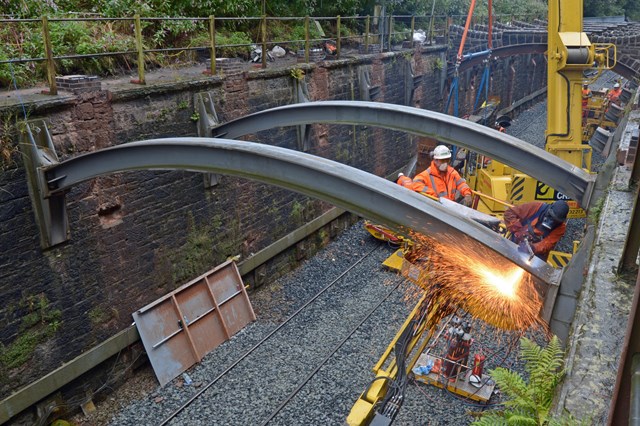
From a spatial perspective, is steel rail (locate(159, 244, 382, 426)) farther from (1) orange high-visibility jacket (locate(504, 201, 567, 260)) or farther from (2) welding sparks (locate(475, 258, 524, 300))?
(2) welding sparks (locate(475, 258, 524, 300))

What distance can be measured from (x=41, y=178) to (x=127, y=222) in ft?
5.13

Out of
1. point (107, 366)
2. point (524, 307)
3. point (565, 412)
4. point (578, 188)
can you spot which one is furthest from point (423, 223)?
point (107, 366)

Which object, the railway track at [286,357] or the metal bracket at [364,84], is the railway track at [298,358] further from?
the metal bracket at [364,84]

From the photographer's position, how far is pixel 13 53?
8203 millimetres

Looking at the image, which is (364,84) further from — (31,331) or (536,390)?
(536,390)

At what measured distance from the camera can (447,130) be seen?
6277mm

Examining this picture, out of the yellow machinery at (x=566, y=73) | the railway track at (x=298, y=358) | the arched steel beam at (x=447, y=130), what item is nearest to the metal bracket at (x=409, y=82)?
the yellow machinery at (x=566, y=73)

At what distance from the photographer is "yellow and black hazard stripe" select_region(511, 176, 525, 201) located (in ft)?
38.2

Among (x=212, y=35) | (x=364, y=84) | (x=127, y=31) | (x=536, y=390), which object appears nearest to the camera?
(x=536, y=390)

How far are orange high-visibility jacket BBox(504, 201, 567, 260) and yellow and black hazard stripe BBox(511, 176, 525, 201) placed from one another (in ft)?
12.5

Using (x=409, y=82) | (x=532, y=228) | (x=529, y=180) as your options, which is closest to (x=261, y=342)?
(x=532, y=228)

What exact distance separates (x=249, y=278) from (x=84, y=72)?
4.57 m

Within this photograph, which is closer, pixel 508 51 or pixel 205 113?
pixel 205 113

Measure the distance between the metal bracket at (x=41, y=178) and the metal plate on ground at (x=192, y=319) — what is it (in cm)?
194
